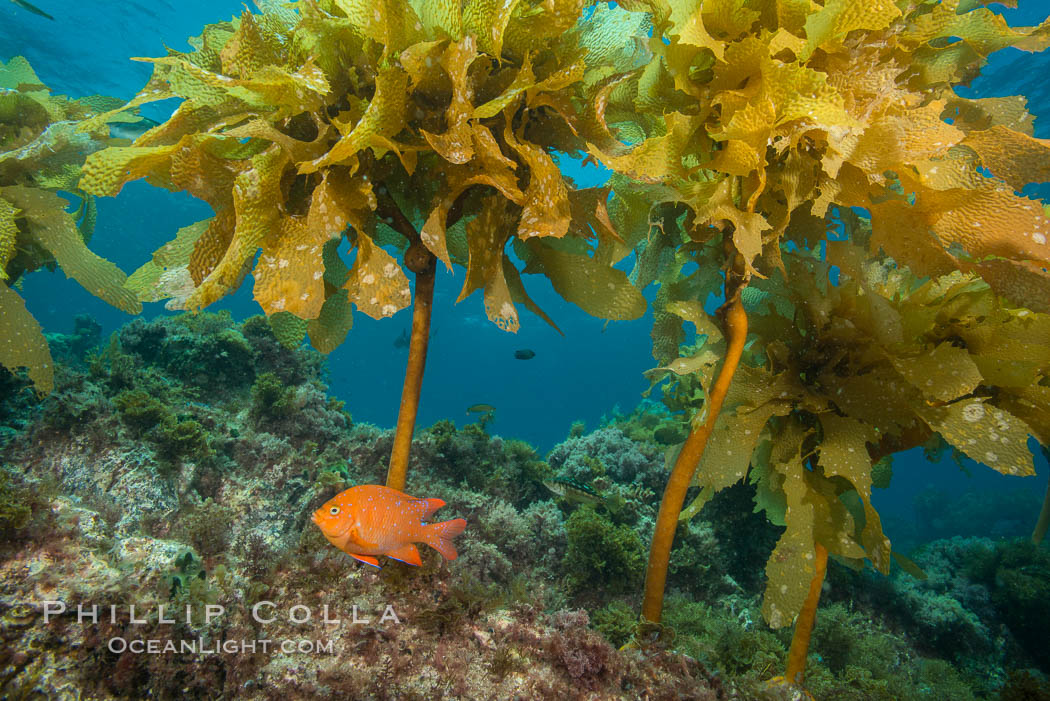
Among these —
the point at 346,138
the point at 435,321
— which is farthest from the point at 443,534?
the point at 435,321

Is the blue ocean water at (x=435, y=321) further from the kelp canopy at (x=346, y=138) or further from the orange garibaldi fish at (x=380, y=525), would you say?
the orange garibaldi fish at (x=380, y=525)

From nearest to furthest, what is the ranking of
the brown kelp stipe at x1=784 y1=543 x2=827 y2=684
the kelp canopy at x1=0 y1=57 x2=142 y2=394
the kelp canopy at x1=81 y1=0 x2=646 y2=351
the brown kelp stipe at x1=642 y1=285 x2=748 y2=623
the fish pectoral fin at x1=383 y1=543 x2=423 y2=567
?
1. the kelp canopy at x1=81 y1=0 x2=646 y2=351
2. the fish pectoral fin at x1=383 y1=543 x2=423 y2=567
3. the brown kelp stipe at x1=642 y1=285 x2=748 y2=623
4. the brown kelp stipe at x1=784 y1=543 x2=827 y2=684
5. the kelp canopy at x1=0 y1=57 x2=142 y2=394

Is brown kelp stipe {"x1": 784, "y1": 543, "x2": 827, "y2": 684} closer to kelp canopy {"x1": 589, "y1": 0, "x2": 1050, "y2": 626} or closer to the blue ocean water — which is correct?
kelp canopy {"x1": 589, "y1": 0, "x2": 1050, "y2": 626}

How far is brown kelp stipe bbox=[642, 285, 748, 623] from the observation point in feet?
5.11

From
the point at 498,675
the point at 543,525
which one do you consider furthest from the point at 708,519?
the point at 498,675

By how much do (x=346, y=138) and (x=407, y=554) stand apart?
49.7 inches

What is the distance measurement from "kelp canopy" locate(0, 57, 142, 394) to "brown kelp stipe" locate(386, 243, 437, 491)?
1026mm

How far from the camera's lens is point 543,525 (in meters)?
3.58

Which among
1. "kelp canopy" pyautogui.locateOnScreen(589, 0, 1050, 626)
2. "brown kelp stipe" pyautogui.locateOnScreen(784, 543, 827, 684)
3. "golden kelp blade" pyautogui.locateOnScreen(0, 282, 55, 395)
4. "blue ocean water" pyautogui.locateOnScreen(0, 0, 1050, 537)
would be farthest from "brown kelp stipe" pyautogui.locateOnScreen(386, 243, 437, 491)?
"blue ocean water" pyautogui.locateOnScreen(0, 0, 1050, 537)

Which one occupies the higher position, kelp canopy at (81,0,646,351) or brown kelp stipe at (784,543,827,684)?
kelp canopy at (81,0,646,351)

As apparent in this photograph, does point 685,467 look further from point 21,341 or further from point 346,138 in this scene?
point 21,341

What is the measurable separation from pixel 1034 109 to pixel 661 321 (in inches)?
819

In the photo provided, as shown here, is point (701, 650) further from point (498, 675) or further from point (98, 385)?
point (98, 385)

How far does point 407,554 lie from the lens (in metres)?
1.41
